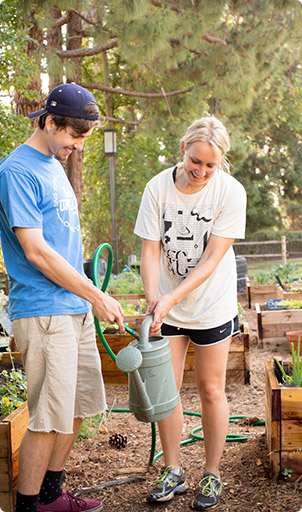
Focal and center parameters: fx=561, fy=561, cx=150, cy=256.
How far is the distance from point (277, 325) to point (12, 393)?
3.04m

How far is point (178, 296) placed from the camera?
2.20 metres

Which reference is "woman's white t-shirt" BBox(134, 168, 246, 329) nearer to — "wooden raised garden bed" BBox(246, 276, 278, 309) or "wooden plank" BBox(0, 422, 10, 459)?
"wooden plank" BBox(0, 422, 10, 459)

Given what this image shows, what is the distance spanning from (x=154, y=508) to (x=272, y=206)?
20.6 metres

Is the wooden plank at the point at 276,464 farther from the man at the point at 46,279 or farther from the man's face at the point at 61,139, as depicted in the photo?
the man's face at the point at 61,139

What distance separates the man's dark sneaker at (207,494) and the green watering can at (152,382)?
0.42 metres

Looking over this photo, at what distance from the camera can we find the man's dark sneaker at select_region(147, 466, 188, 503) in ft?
7.45

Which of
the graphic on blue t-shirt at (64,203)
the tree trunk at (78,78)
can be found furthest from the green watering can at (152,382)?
the tree trunk at (78,78)

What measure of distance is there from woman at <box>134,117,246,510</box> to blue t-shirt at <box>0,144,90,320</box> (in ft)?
1.36

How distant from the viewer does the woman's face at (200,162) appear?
7.10 ft

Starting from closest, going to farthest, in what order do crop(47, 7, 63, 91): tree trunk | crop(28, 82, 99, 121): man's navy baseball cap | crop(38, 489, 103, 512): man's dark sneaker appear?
crop(28, 82, 99, 121): man's navy baseball cap
crop(38, 489, 103, 512): man's dark sneaker
crop(47, 7, 63, 91): tree trunk

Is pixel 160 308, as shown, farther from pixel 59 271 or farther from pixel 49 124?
pixel 49 124

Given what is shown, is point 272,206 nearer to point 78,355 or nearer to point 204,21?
point 204,21

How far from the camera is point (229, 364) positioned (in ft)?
13.1

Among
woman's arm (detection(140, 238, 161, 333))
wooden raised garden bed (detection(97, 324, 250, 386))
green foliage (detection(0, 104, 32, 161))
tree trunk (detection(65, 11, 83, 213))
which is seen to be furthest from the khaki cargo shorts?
tree trunk (detection(65, 11, 83, 213))
